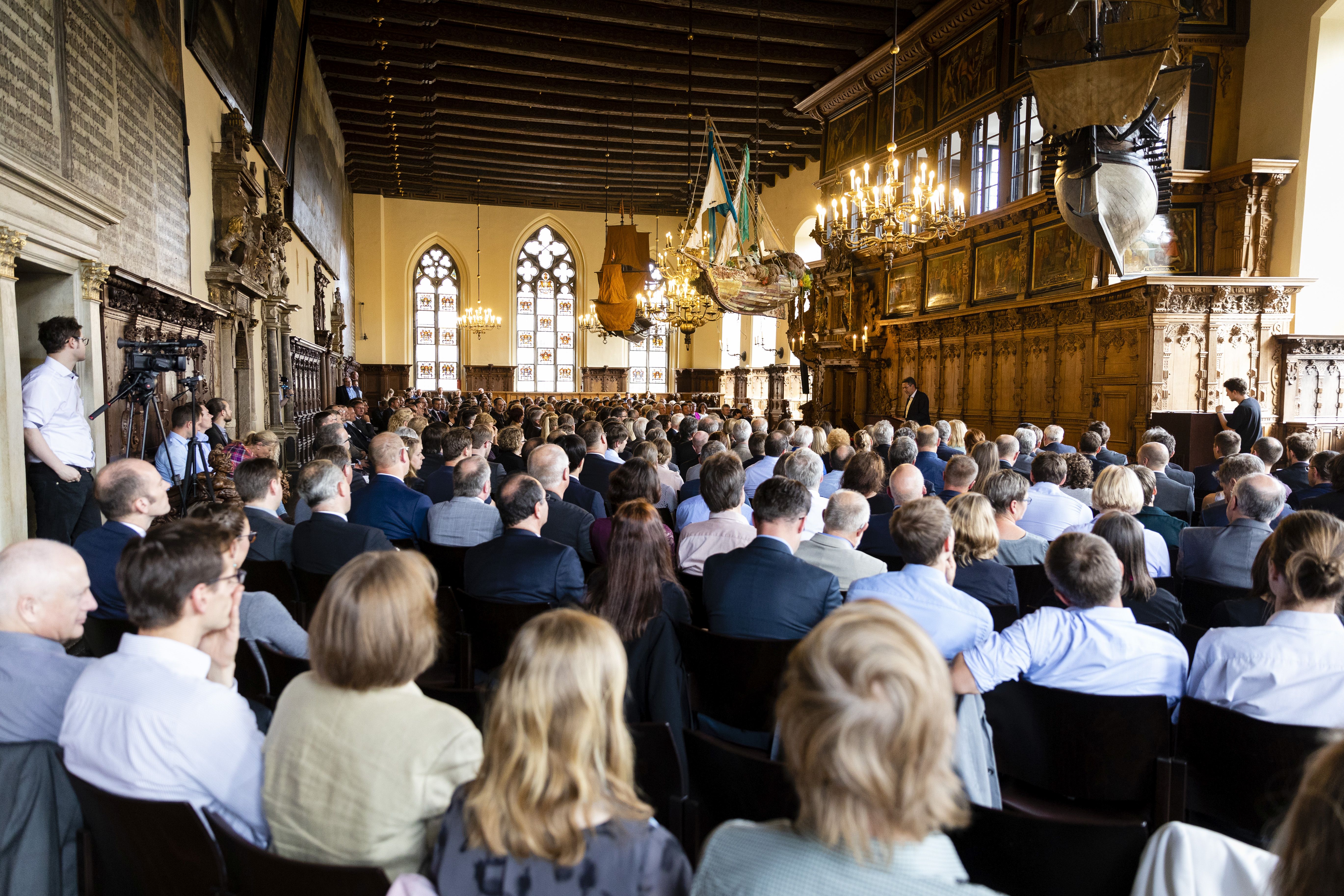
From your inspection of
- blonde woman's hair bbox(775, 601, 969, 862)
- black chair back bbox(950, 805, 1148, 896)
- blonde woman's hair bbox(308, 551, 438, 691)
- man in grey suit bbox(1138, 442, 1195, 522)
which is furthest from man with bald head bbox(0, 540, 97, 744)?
man in grey suit bbox(1138, 442, 1195, 522)

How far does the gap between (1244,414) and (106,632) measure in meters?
9.02

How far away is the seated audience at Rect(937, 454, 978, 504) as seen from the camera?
15.3ft

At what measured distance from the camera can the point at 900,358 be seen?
48.0ft

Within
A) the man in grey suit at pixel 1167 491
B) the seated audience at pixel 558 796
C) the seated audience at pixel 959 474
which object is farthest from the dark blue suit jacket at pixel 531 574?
the man in grey suit at pixel 1167 491

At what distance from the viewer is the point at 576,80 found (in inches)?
630

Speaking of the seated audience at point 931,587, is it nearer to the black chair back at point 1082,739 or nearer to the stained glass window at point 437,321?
the black chair back at point 1082,739

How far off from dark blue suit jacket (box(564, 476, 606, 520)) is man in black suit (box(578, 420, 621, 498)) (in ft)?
2.26

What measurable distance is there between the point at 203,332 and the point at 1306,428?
11.8 meters

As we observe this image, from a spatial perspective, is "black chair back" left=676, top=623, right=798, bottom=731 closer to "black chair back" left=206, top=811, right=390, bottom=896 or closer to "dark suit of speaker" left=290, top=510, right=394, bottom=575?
"black chair back" left=206, top=811, right=390, bottom=896

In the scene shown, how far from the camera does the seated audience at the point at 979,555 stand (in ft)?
10.5

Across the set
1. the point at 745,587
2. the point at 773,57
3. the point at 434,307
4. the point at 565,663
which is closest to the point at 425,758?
the point at 565,663

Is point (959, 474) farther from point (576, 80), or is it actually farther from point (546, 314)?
point (546, 314)

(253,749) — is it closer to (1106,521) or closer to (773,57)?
(1106,521)

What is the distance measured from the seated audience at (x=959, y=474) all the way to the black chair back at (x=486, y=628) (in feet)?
8.58
